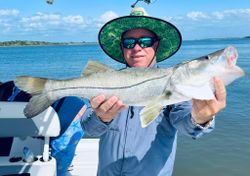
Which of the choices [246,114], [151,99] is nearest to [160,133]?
[151,99]

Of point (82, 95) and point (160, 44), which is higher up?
point (160, 44)

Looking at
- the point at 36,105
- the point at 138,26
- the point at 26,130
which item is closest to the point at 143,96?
the point at 36,105

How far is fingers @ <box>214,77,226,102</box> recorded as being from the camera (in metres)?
2.87

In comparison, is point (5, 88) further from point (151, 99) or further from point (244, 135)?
point (244, 135)

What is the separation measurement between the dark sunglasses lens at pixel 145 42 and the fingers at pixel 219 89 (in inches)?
43.9

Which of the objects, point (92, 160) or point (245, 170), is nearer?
point (92, 160)

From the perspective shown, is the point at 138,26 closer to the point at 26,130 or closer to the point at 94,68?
the point at 94,68

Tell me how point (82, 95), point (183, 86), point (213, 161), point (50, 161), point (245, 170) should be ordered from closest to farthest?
point (183, 86) < point (82, 95) < point (50, 161) < point (245, 170) < point (213, 161)

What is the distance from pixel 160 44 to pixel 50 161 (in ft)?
6.90

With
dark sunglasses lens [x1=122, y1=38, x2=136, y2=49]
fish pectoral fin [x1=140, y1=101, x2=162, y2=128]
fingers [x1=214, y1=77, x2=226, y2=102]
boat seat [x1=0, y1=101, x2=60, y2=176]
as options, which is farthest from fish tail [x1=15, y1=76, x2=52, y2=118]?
Answer: fingers [x1=214, y1=77, x2=226, y2=102]

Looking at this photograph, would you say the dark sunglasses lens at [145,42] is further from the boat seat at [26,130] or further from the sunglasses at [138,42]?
the boat seat at [26,130]

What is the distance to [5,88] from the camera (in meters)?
5.93

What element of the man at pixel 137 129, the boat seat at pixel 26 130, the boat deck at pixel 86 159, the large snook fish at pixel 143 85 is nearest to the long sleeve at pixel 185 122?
the man at pixel 137 129

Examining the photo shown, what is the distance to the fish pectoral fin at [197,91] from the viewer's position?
2.93 metres
